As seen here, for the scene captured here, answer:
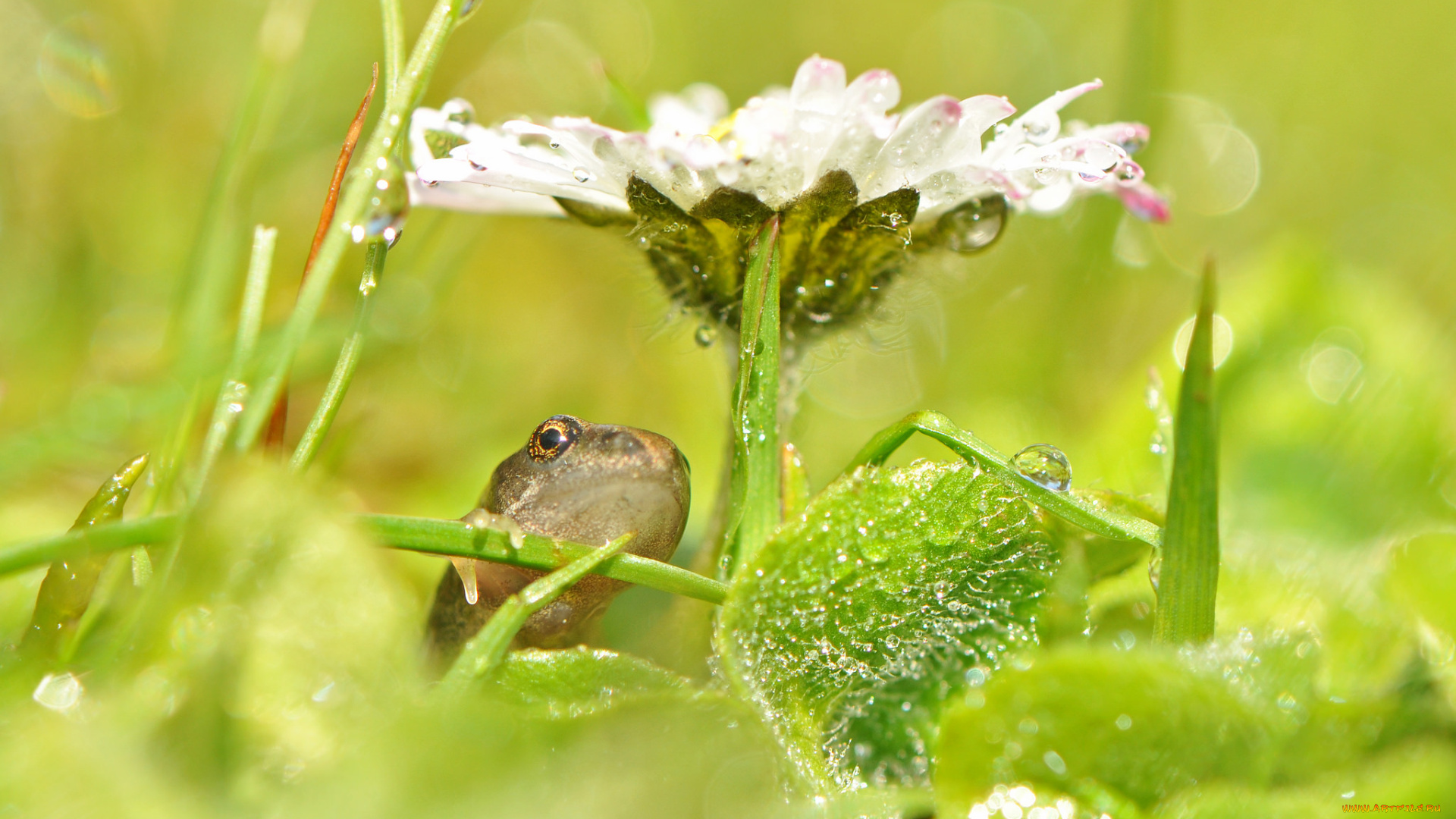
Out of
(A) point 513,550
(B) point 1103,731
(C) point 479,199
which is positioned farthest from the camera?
(C) point 479,199

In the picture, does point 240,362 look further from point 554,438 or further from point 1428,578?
point 1428,578

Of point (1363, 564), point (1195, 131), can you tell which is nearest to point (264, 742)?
point (1363, 564)

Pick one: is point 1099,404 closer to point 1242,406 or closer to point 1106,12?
point 1242,406

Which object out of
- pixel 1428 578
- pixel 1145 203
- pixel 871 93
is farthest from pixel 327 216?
pixel 1428 578

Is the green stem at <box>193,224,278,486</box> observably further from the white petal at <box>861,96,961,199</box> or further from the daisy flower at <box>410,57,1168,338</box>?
the white petal at <box>861,96,961,199</box>

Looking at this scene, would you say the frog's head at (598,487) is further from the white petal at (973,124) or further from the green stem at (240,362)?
the white petal at (973,124)

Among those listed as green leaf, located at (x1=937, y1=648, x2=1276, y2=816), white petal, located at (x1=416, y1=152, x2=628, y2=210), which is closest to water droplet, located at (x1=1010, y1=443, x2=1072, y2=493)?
green leaf, located at (x1=937, y1=648, x2=1276, y2=816)

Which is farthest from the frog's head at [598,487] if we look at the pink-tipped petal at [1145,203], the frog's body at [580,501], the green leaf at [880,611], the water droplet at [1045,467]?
the pink-tipped petal at [1145,203]
